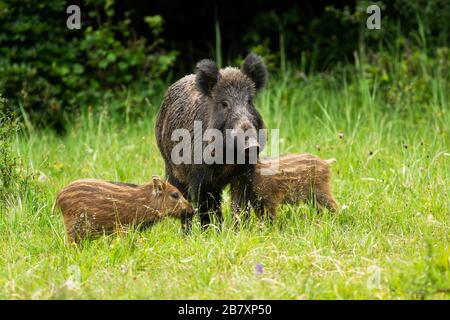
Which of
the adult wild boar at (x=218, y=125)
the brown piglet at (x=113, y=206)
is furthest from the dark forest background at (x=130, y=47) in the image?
the brown piglet at (x=113, y=206)

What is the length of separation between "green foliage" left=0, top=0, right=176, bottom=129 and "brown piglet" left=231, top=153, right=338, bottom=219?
417cm

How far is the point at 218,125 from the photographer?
5906 mm

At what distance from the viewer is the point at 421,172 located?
6.80m

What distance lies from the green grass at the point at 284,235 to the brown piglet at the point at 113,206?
0.12m

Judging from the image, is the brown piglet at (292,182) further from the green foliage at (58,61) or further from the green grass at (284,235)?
the green foliage at (58,61)

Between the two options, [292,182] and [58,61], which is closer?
[292,182]

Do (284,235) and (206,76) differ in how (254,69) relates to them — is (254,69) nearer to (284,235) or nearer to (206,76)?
(206,76)

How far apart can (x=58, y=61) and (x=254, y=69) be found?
4.95 metres

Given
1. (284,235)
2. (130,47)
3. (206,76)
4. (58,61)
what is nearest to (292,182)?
(284,235)

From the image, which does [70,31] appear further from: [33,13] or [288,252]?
[288,252]

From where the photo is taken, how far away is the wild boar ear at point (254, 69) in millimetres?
6156

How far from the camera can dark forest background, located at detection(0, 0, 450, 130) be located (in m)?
10.2

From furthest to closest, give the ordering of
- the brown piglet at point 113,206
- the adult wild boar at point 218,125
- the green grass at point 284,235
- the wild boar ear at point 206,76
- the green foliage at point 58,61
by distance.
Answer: the green foliage at point 58,61 < the wild boar ear at point 206,76 < the adult wild boar at point 218,125 < the brown piglet at point 113,206 < the green grass at point 284,235
